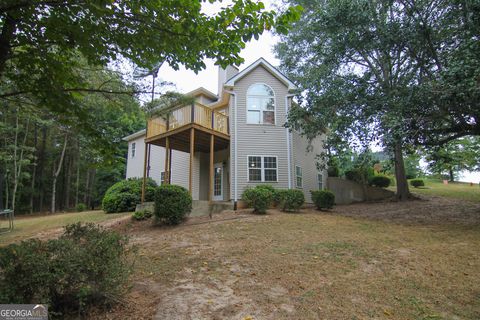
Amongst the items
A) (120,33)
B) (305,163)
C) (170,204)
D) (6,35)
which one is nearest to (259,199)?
(170,204)

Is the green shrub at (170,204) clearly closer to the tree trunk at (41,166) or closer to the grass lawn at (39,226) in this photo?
the grass lawn at (39,226)

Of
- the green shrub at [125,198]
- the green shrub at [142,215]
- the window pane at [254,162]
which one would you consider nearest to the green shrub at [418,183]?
the window pane at [254,162]

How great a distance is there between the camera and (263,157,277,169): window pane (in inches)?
566

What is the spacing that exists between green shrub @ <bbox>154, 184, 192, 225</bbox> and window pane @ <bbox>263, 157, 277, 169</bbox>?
5.59 metres

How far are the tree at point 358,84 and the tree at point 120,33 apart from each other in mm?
6338

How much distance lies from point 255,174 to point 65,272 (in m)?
11.6

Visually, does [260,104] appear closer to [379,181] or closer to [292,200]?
[292,200]

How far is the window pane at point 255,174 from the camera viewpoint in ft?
46.4

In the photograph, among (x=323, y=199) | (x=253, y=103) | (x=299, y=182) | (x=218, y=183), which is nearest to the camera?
(x=323, y=199)

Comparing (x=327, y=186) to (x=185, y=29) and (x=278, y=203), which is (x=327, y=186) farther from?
(x=185, y=29)

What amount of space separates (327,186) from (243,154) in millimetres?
7719

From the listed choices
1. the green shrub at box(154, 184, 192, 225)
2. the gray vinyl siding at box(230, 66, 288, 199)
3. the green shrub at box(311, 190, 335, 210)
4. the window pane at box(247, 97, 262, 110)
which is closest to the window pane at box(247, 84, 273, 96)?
the gray vinyl siding at box(230, 66, 288, 199)

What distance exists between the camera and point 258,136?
14.6 meters

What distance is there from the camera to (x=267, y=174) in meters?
14.3
